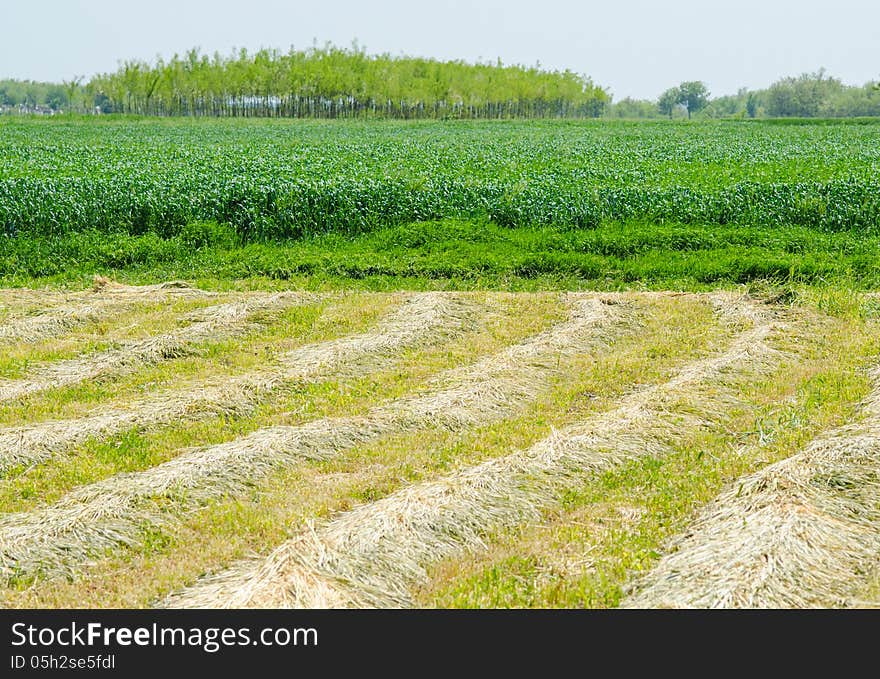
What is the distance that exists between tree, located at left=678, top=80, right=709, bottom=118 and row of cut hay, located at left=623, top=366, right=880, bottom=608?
19174 centimetres

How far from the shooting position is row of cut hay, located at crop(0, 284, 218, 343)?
11023 mm

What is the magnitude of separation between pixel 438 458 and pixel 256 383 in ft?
7.95

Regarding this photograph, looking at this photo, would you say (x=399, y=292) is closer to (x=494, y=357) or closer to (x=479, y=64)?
(x=494, y=357)

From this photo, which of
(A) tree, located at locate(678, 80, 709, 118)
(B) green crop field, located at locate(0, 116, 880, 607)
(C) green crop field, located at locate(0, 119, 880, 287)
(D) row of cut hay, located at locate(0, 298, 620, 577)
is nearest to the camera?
(B) green crop field, located at locate(0, 116, 880, 607)

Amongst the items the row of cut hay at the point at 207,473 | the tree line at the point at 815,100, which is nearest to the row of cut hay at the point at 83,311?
the row of cut hay at the point at 207,473

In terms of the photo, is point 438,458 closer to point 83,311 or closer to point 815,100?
point 83,311

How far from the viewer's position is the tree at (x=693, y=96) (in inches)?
7333

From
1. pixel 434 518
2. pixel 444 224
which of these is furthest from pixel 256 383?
pixel 444 224

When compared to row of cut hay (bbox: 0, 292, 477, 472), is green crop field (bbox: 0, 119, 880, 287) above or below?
above

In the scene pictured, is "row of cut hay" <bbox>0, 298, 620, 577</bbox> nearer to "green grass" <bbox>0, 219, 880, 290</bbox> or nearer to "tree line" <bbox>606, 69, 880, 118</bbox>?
"green grass" <bbox>0, 219, 880, 290</bbox>

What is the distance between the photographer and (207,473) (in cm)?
663

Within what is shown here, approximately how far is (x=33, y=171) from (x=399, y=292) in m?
12.2

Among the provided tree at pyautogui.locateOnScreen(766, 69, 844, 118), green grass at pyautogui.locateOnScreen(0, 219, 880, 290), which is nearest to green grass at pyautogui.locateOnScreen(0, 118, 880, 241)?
green grass at pyautogui.locateOnScreen(0, 219, 880, 290)

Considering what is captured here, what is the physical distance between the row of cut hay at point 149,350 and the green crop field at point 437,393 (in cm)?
5
